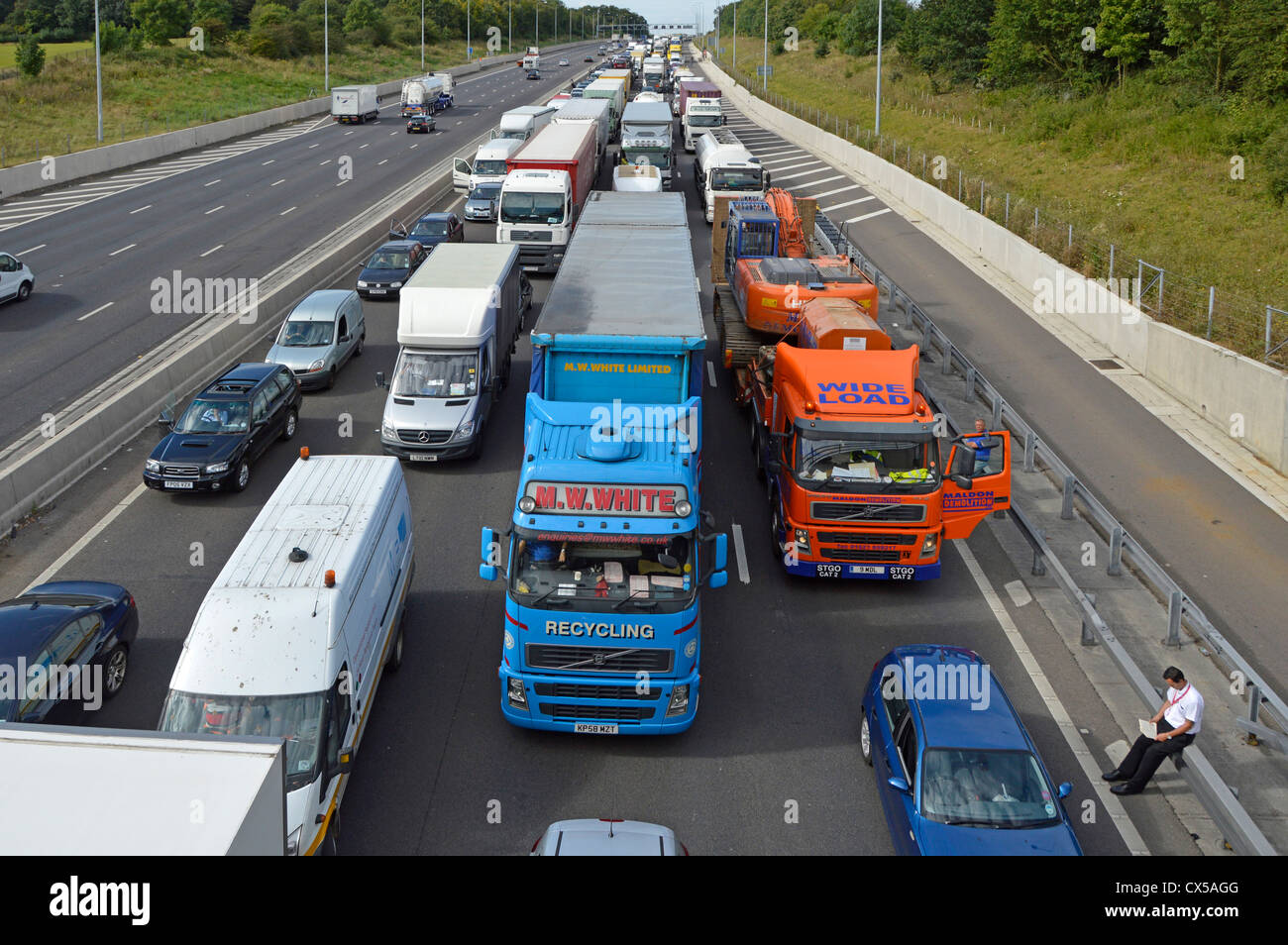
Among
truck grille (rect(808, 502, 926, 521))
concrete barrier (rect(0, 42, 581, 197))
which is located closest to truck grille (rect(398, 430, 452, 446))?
truck grille (rect(808, 502, 926, 521))

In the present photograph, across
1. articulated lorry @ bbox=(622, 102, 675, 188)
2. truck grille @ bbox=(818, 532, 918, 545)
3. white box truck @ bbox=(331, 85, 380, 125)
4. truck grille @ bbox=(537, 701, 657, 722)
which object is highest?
white box truck @ bbox=(331, 85, 380, 125)

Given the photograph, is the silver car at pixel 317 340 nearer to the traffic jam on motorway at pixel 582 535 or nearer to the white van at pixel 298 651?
the traffic jam on motorway at pixel 582 535

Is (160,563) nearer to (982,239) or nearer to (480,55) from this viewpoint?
(982,239)

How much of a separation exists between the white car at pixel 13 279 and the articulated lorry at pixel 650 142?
2352 centimetres

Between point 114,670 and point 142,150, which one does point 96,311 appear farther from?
point 142,150

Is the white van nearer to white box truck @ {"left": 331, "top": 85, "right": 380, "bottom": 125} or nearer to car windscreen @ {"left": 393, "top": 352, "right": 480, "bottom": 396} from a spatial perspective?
car windscreen @ {"left": 393, "top": 352, "right": 480, "bottom": 396}

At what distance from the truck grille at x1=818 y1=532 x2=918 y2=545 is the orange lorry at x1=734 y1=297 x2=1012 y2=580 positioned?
0.01 m

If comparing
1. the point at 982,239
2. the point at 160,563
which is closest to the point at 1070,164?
the point at 982,239

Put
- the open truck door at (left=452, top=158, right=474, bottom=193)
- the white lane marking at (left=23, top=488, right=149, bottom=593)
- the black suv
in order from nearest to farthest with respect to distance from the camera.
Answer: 1. the white lane marking at (left=23, top=488, right=149, bottom=593)
2. the black suv
3. the open truck door at (left=452, top=158, right=474, bottom=193)

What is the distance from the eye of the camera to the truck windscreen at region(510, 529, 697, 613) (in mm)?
11891

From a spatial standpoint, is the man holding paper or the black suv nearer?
the man holding paper

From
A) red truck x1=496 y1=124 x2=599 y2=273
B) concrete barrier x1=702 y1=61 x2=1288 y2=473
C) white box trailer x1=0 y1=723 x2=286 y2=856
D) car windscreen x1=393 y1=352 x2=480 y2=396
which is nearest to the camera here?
white box trailer x1=0 y1=723 x2=286 y2=856

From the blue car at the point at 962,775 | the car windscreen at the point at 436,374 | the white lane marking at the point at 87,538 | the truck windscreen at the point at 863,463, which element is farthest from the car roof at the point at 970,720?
the white lane marking at the point at 87,538

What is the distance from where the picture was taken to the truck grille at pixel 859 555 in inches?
619
